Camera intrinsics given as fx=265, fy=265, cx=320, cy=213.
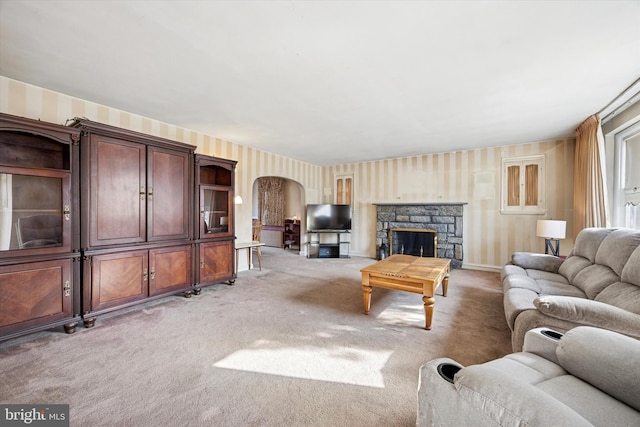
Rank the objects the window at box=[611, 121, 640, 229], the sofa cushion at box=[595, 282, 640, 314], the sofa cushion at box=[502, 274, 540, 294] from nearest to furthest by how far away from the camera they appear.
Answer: the sofa cushion at box=[595, 282, 640, 314] < the sofa cushion at box=[502, 274, 540, 294] < the window at box=[611, 121, 640, 229]

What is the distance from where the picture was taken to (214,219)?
13.5 feet

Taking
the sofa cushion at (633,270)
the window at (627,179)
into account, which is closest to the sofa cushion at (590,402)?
the sofa cushion at (633,270)

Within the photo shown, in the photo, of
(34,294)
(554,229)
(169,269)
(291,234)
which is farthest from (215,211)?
(554,229)

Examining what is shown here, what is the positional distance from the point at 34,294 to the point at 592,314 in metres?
4.28

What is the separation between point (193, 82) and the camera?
2.77 meters

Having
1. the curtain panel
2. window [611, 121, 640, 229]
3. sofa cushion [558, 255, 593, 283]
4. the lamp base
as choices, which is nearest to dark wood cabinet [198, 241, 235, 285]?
sofa cushion [558, 255, 593, 283]

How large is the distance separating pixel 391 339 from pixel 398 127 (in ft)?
10.3

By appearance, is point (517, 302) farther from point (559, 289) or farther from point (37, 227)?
point (37, 227)

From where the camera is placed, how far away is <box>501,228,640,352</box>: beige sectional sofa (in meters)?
1.62

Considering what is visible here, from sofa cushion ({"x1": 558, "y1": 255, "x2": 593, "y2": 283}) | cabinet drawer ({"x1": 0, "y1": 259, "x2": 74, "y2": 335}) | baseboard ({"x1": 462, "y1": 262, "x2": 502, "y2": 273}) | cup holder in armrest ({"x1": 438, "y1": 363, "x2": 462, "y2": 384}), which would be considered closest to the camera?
cup holder in armrest ({"x1": 438, "y1": 363, "x2": 462, "y2": 384})

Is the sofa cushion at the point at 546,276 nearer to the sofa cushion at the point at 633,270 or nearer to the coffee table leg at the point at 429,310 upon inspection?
the sofa cushion at the point at 633,270

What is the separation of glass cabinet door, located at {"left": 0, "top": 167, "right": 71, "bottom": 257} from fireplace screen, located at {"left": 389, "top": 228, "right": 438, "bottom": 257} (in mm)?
5692

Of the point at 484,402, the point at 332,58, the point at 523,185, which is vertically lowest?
the point at 484,402

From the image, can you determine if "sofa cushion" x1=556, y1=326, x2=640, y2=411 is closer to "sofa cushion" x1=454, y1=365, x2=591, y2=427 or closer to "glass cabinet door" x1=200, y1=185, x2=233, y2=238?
"sofa cushion" x1=454, y1=365, x2=591, y2=427
